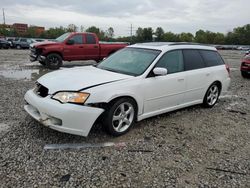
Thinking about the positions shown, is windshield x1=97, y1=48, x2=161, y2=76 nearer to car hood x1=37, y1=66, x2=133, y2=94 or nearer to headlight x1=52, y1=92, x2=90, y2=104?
car hood x1=37, y1=66, x2=133, y2=94

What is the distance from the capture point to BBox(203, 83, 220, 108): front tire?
241 inches

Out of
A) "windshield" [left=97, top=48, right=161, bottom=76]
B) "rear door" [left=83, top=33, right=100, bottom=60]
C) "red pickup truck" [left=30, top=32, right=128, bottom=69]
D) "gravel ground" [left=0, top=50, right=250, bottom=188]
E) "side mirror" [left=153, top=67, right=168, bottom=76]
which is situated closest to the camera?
"gravel ground" [left=0, top=50, right=250, bottom=188]

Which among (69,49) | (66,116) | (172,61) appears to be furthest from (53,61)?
(66,116)

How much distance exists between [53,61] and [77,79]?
871 cm

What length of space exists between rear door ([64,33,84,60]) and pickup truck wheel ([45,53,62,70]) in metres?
0.38

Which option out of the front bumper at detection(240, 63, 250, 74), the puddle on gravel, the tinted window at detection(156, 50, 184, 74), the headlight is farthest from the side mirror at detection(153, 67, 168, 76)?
the front bumper at detection(240, 63, 250, 74)

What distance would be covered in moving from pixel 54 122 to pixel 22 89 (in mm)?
4100

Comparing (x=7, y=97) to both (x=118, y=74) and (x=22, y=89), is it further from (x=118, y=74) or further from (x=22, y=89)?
(x=118, y=74)

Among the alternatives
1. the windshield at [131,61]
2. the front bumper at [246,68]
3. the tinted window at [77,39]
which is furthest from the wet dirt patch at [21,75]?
the front bumper at [246,68]

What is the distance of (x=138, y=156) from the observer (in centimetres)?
369

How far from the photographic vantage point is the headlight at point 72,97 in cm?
376

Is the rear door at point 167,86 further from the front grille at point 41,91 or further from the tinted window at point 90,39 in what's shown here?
the tinted window at point 90,39

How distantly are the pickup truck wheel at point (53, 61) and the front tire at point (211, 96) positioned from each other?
8.23 metres

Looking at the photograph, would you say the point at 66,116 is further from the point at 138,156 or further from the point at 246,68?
the point at 246,68
